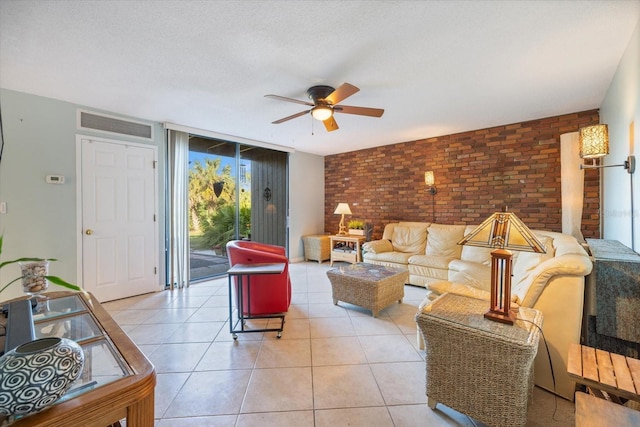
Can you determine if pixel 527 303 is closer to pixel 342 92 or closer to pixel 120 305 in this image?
pixel 342 92

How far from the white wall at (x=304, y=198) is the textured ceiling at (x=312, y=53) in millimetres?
2559

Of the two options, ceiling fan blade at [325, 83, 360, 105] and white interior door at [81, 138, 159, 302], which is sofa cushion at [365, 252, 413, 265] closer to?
A: ceiling fan blade at [325, 83, 360, 105]

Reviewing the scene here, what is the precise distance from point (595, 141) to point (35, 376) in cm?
357

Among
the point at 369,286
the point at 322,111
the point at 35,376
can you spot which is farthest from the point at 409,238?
the point at 35,376

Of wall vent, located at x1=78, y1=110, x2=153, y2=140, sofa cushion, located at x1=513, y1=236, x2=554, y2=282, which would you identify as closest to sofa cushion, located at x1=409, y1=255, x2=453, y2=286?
sofa cushion, located at x1=513, y1=236, x2=554, y2=282

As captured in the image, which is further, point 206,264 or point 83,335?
point 206,264

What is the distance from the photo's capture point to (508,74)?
250 centimetres

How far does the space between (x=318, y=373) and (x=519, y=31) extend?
2.87 m

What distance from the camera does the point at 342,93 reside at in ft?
7.89

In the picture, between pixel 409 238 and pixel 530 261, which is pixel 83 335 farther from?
pixel 409 238

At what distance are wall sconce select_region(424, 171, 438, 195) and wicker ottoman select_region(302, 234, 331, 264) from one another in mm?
2354

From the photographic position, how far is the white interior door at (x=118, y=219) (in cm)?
337

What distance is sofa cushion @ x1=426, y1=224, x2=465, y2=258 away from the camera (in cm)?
423

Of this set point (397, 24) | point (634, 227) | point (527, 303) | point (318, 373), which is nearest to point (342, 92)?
point (397, 24)
